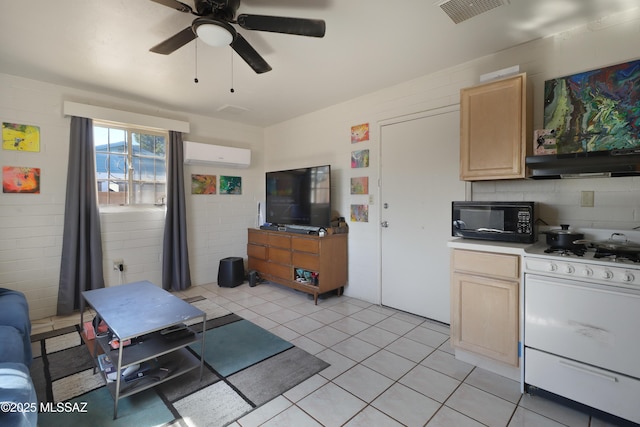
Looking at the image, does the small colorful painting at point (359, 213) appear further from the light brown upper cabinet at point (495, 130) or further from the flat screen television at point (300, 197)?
the light brown upper cabinet at point (495, 130)

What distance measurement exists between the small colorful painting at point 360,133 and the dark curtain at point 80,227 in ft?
10.1

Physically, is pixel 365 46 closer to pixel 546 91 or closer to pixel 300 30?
pixel 300 30

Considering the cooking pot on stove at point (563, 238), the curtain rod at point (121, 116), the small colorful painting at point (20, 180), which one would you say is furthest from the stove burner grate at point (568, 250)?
the small colorful painting at point (20, 180)

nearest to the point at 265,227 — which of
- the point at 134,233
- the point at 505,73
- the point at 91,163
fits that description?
the point at 134,233

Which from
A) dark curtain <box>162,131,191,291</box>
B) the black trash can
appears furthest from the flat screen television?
dark curtain <box>162,131,191,291</box>

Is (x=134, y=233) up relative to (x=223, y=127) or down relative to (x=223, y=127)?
down

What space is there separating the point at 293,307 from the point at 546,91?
3153 mm

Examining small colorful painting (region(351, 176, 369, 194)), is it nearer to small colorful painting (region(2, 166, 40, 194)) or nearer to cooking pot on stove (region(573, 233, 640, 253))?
cooking pot on stove (region(573, 233, 640, 253))

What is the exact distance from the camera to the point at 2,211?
9.73 feet

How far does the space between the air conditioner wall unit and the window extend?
357 mm

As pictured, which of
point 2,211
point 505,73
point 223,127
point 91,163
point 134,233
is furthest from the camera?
point 223,127

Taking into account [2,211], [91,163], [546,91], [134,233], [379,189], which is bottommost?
[134,233]

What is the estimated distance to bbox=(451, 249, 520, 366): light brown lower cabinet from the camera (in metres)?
2.02

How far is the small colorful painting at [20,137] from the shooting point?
9.75 feet
